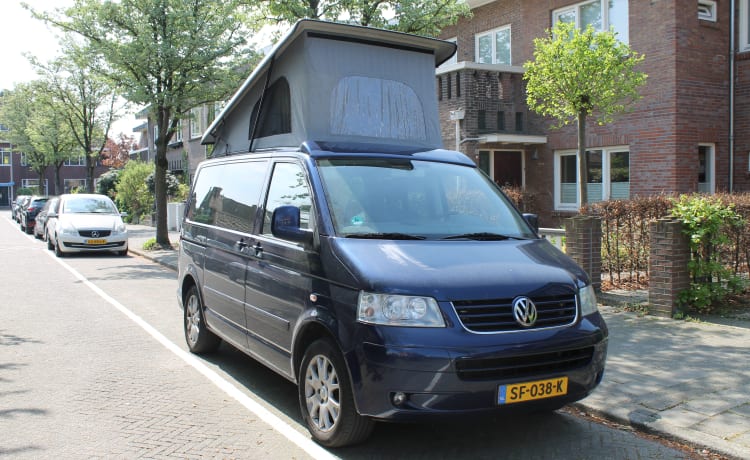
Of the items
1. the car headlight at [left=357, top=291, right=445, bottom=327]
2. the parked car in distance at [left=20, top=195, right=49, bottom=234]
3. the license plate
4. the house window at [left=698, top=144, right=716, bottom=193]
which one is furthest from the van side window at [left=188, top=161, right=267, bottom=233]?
the parked car in distance at [left=20, top=195, right=49, bottom=234]

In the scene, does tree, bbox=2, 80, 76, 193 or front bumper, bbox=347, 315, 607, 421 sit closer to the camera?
front bumper, bbox=347, 315, 607, 421

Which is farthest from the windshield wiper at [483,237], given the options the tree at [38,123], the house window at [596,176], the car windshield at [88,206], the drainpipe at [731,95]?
the tree at [38,123]

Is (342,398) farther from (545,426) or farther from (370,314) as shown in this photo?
(545,426)

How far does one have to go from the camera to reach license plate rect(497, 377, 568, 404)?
3986mm

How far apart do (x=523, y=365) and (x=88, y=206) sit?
17.8 metres

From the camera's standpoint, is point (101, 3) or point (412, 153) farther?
point (101, 3)

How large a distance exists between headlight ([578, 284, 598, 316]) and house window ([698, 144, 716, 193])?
1197 centimetres

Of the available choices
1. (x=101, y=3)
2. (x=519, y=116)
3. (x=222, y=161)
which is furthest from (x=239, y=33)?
(x=222, y=161)

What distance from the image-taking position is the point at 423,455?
4.32 m

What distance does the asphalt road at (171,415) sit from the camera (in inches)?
174

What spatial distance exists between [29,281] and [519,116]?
1213 cm

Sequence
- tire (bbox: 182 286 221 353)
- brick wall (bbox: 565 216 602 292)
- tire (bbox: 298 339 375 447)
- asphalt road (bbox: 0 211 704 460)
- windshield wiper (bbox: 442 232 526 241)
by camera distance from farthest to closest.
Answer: brick wall (bbox: 565 216 602 292)
tire (bbox: 182 286 221 353)
windshield wiper (bbox: 442 232 526 241)
asphalt road (bbox: 0 211 704 460)
tire (bbox: 298 339 375 447)

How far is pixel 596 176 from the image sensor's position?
16500mm

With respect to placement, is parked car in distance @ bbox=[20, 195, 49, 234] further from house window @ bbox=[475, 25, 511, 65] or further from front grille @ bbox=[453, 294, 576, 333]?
front grille @ bbox=[453, 294, 576, 333]
